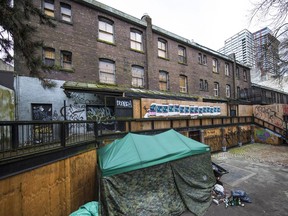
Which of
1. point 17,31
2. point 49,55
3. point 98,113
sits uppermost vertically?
point 49,55

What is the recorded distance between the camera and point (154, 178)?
4.79 metres

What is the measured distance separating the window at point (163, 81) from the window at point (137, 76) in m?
2.21

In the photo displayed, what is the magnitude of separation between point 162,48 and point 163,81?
3.62 meters

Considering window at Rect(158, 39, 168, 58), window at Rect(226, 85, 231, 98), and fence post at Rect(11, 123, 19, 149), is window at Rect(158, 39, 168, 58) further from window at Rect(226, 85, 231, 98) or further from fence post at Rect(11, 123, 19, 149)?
fence post at Rect(11, 123, 19, 149)

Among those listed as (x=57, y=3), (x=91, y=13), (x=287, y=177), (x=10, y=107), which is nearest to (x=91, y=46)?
(x=91, y=13)

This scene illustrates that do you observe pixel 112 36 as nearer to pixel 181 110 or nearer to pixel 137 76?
pixel 137 76

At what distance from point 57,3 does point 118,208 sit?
13167 millimetres

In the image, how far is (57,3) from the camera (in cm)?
1023

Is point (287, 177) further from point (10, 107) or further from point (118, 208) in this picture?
point (10, 107)

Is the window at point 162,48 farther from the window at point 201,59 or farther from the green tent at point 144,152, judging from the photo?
the green tent at point 144,152

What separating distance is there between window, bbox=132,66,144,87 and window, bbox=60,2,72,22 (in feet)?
20.0

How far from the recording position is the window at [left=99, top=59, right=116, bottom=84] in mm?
11672

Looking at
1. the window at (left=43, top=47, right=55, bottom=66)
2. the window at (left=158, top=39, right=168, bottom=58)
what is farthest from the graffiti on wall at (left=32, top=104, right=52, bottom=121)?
the window at (left=158, top=39, right=168, bottom=58)

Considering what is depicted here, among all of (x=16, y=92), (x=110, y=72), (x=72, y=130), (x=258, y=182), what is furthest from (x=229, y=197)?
(x=16, y=92)
